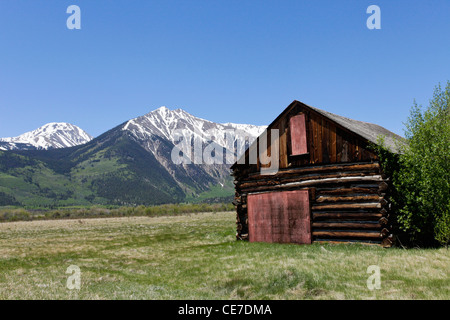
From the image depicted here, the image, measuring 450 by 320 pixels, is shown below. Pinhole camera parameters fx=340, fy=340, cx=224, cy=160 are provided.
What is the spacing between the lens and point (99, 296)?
10.6m

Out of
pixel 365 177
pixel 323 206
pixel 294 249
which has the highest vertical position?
pixel 365 177

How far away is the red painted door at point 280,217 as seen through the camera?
2105cm

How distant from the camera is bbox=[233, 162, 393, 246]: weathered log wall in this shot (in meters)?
18.5

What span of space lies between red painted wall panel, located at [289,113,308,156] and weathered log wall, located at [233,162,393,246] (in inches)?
48.1

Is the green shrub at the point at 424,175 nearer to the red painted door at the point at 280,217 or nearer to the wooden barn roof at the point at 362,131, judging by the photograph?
the wooden barn roof at the point at 362,131

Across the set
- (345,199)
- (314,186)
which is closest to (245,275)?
(345,199)

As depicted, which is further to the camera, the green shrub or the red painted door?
the red painted door

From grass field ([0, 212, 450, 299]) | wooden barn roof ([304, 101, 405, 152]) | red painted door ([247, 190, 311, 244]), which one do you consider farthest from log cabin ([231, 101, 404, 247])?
grass field ([0, 212, 450, 299])

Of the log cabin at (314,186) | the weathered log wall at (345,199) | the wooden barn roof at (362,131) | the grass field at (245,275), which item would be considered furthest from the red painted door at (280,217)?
the wooden barn roof at (362,131)

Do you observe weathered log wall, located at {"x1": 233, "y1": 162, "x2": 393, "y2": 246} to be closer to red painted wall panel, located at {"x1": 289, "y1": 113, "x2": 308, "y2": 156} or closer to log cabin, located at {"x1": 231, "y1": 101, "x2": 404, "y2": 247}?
log cabin, located at {"x1": 231, "y1": 101, "x2": 404, "y2": 247}
